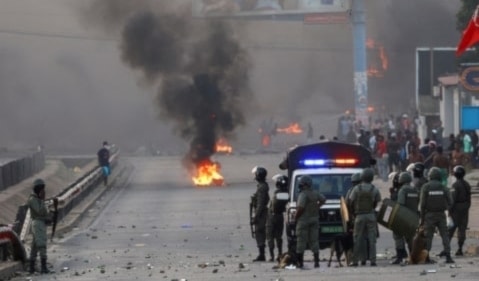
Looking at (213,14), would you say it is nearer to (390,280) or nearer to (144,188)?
(144,188)

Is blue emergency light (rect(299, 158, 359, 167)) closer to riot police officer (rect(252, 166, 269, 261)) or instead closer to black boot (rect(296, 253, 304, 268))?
riot police officer (rect(252, 166, 269, 261))

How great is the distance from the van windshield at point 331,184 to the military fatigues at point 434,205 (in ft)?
11.9

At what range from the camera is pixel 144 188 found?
5066cm

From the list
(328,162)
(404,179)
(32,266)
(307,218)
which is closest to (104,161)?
(328,162)

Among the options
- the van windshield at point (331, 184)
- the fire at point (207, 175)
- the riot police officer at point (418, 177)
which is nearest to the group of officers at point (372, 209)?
the riot police officer at point (418, 177)

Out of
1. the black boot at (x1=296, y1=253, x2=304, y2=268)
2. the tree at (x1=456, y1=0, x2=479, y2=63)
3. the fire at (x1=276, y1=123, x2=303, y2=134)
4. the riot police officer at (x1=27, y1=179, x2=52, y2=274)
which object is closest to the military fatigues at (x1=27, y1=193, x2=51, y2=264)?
the riot police officer at (x1=27, y1=179, x2=52, y2=274)

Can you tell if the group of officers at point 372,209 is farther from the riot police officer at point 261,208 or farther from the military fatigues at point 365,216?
the riot police officer at point 261,208

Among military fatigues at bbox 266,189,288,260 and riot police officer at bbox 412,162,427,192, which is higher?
riot police officer at bbox 412,162,427,192

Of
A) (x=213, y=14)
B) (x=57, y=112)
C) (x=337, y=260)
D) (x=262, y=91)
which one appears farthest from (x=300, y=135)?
(x=337, y=260)

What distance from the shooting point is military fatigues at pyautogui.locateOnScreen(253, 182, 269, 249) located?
81.7ft

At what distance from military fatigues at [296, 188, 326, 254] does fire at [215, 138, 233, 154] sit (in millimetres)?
32846

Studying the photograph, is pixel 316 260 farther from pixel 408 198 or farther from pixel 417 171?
pixel 417 171

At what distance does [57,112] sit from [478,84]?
56.3m

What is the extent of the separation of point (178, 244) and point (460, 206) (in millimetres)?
6854
